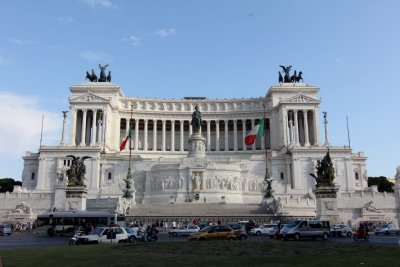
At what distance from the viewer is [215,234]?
2800cm

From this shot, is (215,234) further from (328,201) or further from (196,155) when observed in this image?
(196,155)

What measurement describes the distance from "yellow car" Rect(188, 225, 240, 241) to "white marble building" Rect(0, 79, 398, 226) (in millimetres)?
21412

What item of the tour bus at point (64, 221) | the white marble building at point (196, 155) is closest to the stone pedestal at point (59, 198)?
the white marble building at point (196, 155)

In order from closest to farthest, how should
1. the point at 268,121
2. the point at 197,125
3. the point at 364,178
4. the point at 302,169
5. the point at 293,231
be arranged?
the point at 293,231 → the point at 197,125 → the point at 302,169 → the point at 364,178 → the point at 268,121

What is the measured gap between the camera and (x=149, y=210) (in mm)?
53219

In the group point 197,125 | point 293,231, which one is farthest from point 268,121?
point 293,231

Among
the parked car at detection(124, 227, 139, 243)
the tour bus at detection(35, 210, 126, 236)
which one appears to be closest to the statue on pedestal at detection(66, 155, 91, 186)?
the tour bus at detection(35, 210, 126, 236)

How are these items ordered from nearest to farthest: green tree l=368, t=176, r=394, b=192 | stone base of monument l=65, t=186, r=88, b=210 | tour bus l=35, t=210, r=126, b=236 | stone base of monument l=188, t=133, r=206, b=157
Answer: tour bus l=35, t=210, r=126, b=236
stone base of monument l=65, t=186, r=88, b=210
stone base of monument l=188, t=133, r=206, b=157
green tree l=368, t=176, r=394, b=192

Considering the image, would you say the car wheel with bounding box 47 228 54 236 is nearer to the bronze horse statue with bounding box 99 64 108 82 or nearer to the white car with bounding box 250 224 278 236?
the white car with bounding box 250 224 278 236

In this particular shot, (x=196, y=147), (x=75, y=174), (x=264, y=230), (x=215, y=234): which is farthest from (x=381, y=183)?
(x=215, y=234)

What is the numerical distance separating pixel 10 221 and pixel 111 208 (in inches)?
533

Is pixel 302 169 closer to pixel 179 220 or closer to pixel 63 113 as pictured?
pixel 179 220

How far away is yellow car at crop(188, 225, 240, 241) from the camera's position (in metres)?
27.4

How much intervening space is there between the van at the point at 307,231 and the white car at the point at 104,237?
11.2 m
